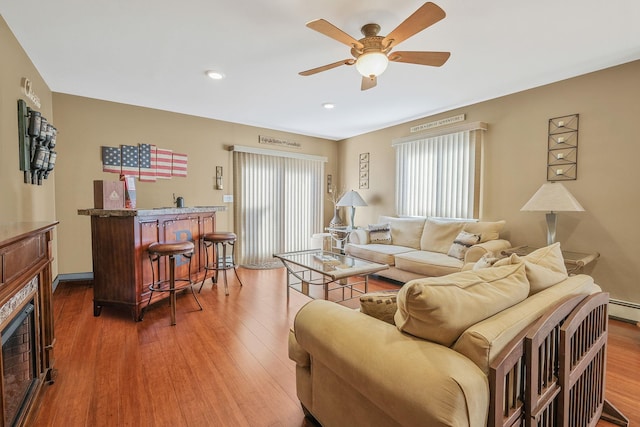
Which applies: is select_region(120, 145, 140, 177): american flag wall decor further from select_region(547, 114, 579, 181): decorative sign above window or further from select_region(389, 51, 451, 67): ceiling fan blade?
select_region(547, 114, 579, 181): decorative sign above window

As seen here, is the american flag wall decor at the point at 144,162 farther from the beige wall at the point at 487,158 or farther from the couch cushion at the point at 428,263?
the couch cushion at the point at 428,263

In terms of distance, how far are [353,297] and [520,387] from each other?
2450mm

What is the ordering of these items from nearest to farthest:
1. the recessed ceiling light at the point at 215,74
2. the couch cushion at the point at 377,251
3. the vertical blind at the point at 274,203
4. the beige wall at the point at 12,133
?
the beige wall at the point at 12,133 < the recessed ceiling light at the point at 215,74 < the couch cushion at the point at 377,251 < the vertical blind at the point at 274,203

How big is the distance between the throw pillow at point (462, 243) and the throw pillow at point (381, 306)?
256cm

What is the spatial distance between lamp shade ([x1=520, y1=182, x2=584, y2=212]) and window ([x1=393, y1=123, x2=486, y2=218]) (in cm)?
109

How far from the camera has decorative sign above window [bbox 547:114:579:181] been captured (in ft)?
10.3

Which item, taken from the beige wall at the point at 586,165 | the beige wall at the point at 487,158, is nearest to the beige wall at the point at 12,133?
the beige wall at the point at 487,158

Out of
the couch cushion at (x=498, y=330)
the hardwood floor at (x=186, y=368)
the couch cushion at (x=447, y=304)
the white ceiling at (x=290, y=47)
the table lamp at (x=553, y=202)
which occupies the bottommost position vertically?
the hardwood floor at (x=186, y=368)

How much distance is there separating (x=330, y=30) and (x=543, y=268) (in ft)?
6.00

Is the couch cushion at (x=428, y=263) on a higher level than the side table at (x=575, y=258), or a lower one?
lower

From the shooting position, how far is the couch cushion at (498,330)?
928 millimetres

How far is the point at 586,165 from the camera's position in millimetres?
3059

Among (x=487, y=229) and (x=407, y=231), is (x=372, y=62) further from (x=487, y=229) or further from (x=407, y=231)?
(x=407, y=231)

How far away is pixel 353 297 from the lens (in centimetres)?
345
